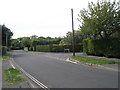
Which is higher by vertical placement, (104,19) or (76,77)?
(104,19)

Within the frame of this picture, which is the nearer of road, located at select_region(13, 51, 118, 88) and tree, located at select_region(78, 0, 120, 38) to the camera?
road, located at select_region(13, 51, 118, 88)

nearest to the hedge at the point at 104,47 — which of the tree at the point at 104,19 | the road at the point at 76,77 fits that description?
the tree at the point at 104,19

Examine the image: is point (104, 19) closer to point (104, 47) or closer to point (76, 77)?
point (104, 47)

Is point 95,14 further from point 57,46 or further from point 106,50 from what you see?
point 57,46

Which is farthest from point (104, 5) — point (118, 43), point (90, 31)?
point (118, 43)

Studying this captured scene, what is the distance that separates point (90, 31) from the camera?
83.3 ft

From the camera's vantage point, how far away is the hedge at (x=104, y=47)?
21558 millimetres

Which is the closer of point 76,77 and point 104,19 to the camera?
point 76,77

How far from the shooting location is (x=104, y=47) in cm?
2389

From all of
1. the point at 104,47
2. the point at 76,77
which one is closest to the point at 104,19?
the point at 104,47

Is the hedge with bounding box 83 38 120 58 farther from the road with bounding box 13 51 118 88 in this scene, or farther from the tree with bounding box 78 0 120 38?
the road with bounding box 13 51 118 88

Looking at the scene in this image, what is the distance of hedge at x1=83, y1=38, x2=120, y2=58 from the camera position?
21.6 m

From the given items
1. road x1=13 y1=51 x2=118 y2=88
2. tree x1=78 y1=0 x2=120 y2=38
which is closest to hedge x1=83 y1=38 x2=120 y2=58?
tree x1=78 y1=0 x2=120 y2=38

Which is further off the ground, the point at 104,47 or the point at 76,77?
the point at 104,47
